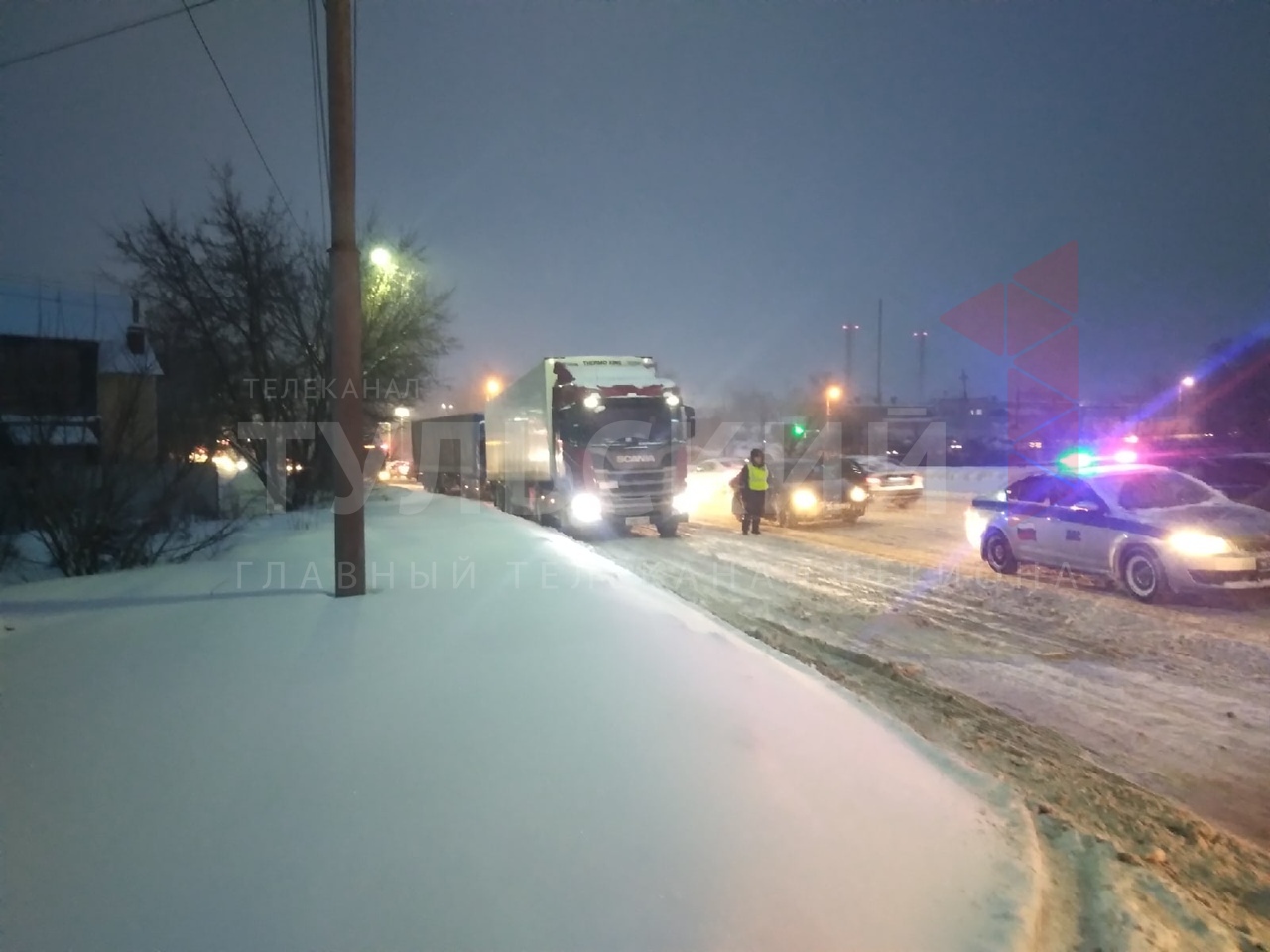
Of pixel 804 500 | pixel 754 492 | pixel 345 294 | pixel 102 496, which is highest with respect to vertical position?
pixel 345 294

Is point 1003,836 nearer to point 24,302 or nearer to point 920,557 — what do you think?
point 920,557

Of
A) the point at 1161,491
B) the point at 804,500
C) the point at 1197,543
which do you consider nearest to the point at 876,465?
the point at 804,500

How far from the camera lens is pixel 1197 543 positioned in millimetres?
10102

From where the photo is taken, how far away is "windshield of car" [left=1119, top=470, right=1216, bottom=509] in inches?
440

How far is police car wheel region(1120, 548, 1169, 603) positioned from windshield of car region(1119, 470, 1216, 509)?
759 mm

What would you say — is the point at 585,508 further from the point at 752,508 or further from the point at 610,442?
the point at 752,508

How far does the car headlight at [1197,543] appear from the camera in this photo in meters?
9.99

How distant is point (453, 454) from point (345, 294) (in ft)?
93.8

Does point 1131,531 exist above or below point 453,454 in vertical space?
below

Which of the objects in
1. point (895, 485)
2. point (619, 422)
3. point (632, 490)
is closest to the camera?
point (632, 490)

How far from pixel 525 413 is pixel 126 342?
10312 millimetres

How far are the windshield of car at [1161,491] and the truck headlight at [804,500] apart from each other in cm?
866

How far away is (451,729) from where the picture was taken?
4660 millimetres

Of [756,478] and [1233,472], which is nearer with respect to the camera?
[1233,472]
